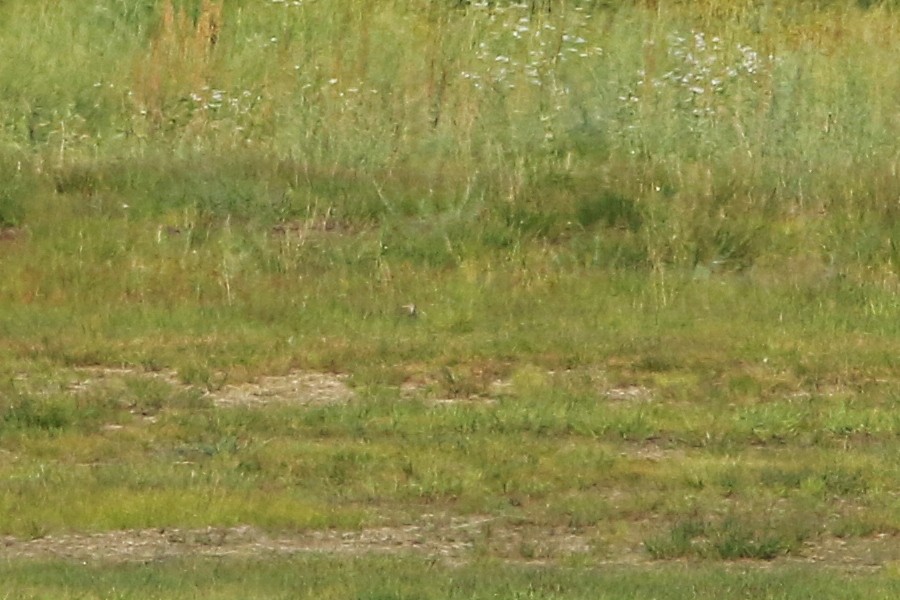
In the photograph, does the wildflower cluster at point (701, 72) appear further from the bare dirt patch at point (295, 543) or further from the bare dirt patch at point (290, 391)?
the bare dirt patch at point (295, 543)

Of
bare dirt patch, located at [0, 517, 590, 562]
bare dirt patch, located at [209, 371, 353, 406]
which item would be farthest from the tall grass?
bare dirt patch, located at [0, 517, 590, 562]

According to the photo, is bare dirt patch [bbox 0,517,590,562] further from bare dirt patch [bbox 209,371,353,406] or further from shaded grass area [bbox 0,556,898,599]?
bare dirt patch [bbox 209,371,353,406]

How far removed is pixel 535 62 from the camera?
→ 55.2ft

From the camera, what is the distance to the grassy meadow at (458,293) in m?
8.15

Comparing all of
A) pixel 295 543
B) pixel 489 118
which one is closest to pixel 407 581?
pixel 295 543

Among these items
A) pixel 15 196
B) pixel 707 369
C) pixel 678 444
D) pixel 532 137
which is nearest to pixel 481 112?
pixel 532 137

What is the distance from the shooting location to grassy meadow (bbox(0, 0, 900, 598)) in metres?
8.15

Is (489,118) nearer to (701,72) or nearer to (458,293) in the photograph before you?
(701,72)

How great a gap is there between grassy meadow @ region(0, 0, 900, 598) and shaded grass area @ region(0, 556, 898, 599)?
0.09ft

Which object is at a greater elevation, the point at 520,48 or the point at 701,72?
the point at 701,72

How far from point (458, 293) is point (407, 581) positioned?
231 inches

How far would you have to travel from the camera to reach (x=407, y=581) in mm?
7109

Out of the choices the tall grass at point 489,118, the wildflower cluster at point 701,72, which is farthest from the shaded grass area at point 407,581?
the wildflower cluster at point 701,72

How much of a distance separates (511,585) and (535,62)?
10.3 meters
